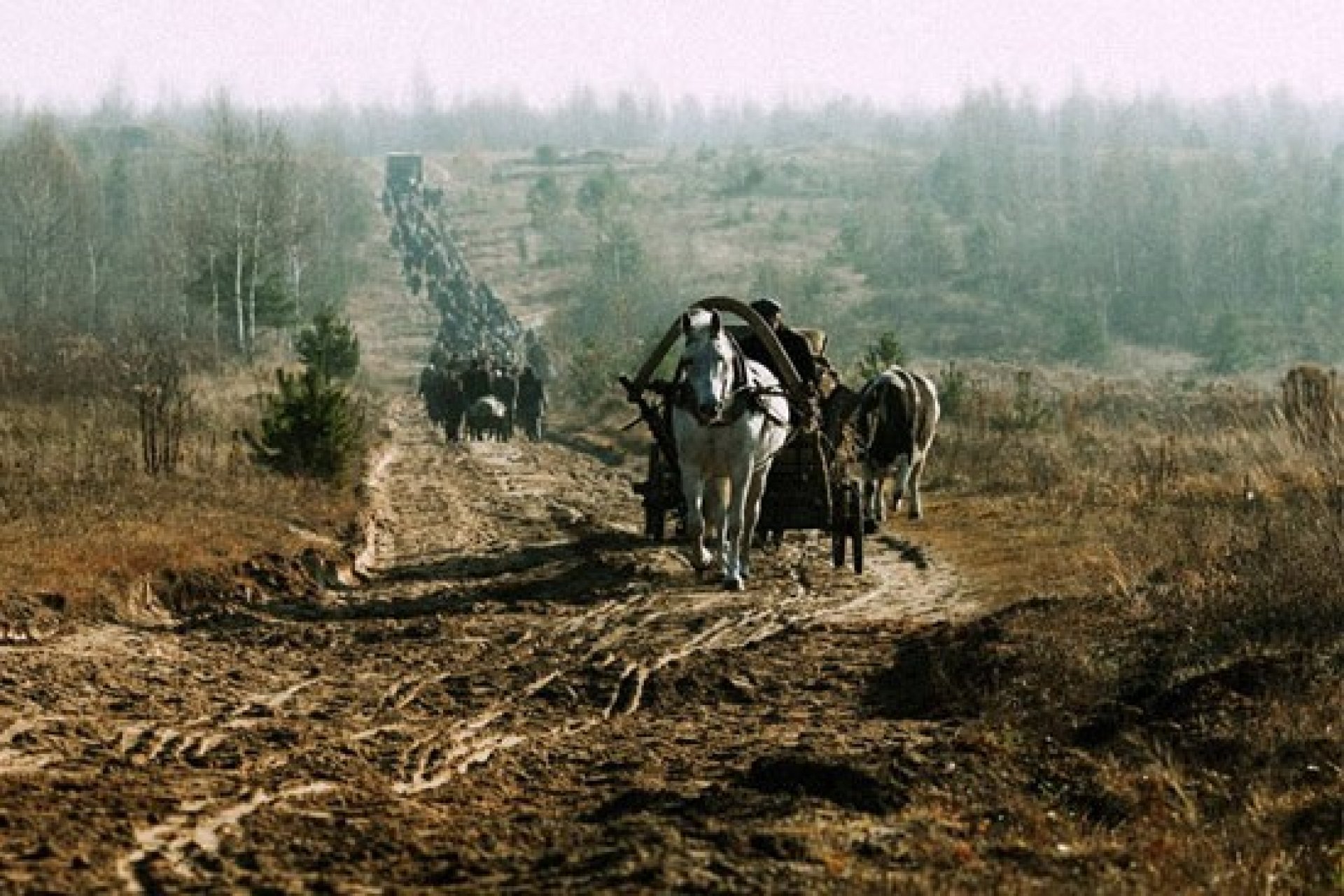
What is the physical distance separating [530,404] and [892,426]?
18.3m

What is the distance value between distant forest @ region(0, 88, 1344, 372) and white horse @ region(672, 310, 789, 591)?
96.5 feet

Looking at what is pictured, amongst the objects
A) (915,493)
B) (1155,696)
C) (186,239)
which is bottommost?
(915,493)

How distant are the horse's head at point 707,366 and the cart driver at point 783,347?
1.34 meters

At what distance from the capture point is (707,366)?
510 inches

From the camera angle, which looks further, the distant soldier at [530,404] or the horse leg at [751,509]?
the distant soldier at [530,404]

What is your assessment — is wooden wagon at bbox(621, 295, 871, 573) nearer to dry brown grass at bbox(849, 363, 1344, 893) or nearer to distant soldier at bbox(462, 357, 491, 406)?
dry brown grass at bbox(849, 363, 1344, 893)

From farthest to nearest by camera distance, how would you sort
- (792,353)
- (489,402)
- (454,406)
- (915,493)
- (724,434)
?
1. (454,406)
2. (489,402)
3. (915,493)
4. (792,353)
5. (724,434)

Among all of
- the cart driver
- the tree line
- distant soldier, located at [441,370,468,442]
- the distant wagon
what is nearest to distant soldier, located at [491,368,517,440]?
distant soldier, located at [441,370,468,442]

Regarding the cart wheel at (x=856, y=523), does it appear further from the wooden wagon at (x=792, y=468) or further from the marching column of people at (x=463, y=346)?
the marching column of people at (x=463, y=346)

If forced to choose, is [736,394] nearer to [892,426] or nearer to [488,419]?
[892,426]

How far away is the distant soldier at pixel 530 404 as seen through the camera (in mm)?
36969

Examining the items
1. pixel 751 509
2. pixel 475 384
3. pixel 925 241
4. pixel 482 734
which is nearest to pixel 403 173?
pixel 925 241

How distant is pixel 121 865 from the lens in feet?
18.6

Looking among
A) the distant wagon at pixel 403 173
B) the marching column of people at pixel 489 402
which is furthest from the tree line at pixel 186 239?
the distant wagon at pixel 403 173
